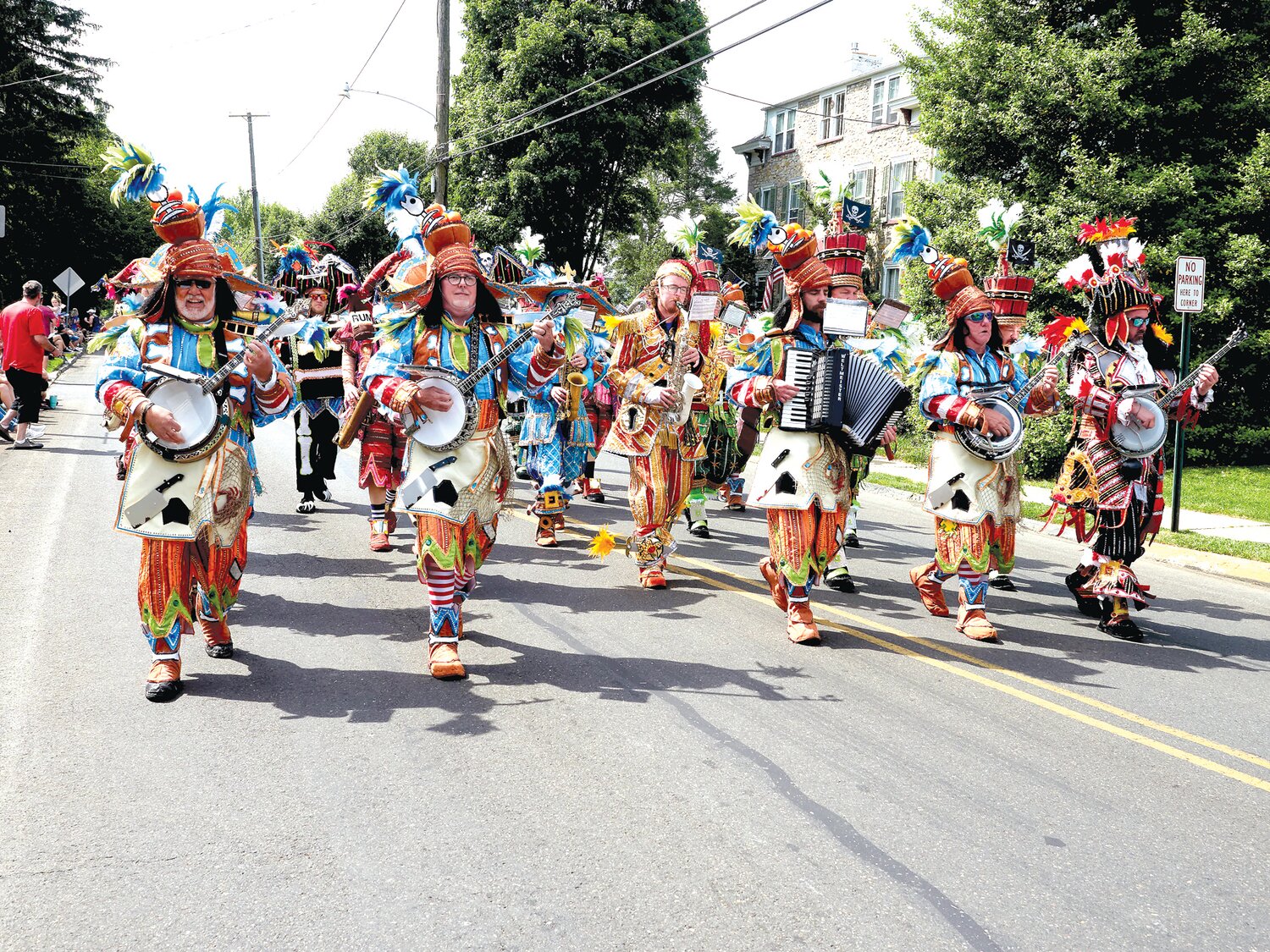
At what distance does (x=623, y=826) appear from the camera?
4.02m

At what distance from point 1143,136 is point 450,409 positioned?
51.7ft

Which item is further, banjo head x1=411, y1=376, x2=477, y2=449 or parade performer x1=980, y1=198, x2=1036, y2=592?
parade performer x1=980, y1=198, x2=1036, y2=592

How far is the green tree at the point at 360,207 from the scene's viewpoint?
50594mm

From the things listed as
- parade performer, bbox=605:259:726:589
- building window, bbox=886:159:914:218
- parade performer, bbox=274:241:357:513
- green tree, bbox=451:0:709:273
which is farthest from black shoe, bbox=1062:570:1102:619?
building window, bbox=886:159:914:218

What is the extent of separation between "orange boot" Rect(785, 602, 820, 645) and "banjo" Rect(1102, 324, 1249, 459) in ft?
7.77

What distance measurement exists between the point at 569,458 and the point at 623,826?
662 cm

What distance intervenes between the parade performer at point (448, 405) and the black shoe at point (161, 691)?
4.11 feet

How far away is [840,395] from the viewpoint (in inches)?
264

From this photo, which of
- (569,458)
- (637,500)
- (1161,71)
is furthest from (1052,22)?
(637,500)

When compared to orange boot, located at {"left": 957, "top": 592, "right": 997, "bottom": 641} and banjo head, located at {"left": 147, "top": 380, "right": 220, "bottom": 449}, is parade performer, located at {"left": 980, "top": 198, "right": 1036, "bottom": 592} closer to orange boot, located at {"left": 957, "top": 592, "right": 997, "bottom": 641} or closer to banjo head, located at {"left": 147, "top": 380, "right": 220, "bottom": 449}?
orange boot, located at {"left": 957, "top": 592, "right": 997, "bottom": 641}

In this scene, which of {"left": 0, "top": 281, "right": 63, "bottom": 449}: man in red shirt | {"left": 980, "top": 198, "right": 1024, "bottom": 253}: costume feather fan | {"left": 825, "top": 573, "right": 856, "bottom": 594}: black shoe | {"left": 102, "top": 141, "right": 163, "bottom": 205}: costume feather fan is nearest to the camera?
{"left": 102, "top": 141, "right": 163, "bottom": 205}: costume feather fan

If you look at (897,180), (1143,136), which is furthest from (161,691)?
(897,180)

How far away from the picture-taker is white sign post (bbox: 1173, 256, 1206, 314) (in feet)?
34.6

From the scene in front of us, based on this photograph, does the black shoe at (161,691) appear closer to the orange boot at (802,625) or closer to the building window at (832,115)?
the orange boot at (802,625)
